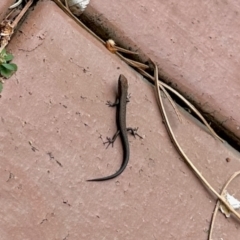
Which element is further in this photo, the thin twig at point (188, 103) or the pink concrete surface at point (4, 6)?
the thin twig at point (188, 103)

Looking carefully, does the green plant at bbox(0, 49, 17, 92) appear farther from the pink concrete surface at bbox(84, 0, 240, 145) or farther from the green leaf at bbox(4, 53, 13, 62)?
the pink concrete surface at bbox(84, 0, 240, 145)

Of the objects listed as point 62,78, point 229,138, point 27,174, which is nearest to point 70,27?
point 62,78

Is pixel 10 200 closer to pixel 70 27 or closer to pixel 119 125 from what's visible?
pixel 119 125

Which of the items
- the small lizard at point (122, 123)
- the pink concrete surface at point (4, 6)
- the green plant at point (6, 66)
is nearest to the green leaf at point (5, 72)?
the green plant at point (6, 66)

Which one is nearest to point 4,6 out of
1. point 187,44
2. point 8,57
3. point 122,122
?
point 8,57

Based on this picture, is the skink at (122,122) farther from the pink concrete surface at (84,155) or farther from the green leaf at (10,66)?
the green leaf at (10,66)
